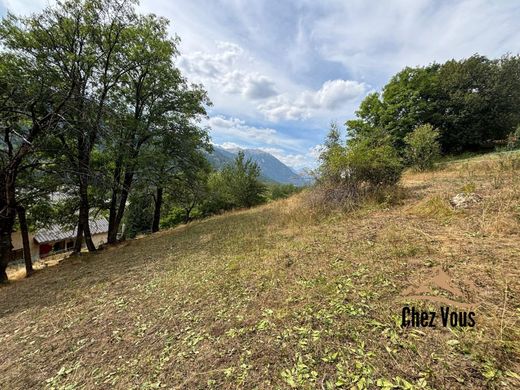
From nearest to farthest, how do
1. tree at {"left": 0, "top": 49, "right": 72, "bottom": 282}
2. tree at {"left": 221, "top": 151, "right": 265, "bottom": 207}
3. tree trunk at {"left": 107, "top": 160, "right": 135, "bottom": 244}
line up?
tree at {"left": 0, "top": 49, "right": 72, "bottom": 282}, tree trunk at {"left": 107, "top": 160, "right": 135, "bottom": 244}, tree at {"left": 221, "top": 151, "right": 265, "bottom": 207}

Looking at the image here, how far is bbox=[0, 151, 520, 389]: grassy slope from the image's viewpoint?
5.35 feet

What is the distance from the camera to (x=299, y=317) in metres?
2.28

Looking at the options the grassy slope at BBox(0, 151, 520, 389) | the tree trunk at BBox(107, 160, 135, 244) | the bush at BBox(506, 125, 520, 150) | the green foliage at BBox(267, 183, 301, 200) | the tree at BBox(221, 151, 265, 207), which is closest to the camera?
the grassy slope at BBox(0, 151, 520, 389)

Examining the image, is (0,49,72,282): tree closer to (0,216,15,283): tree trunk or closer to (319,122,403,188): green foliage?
(0,216,15,283): tree trunk

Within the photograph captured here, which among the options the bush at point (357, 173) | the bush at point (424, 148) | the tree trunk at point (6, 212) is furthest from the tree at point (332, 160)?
the tree trunk at point (6, 212)

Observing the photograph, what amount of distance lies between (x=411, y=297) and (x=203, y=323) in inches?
86.7

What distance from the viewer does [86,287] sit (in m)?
4.46

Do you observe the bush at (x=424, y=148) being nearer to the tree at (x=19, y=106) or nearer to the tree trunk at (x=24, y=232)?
the tree at (x=19, y=106)

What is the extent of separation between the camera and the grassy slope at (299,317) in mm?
1631

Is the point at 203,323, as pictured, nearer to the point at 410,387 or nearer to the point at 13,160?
the point at 410,387

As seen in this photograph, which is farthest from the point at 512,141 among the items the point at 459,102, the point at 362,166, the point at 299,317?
the point at 459,102

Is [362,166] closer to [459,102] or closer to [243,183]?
[243,183]

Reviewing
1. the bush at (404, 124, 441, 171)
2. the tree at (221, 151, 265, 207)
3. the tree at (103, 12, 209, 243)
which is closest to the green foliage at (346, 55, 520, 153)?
the bush at (404, 124, 441, 171)

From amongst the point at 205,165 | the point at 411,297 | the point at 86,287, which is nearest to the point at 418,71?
the point at 205,165
